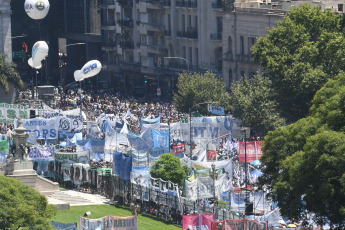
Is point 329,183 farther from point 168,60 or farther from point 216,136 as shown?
point 168,60

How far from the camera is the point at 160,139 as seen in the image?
77.9m

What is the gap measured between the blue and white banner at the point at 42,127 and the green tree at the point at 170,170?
15398 millimetres

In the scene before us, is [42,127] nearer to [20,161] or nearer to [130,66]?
[20,161]

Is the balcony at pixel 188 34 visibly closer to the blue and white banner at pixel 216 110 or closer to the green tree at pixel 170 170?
the blue and white banner at pixel 216 110

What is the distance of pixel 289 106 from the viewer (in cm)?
8125

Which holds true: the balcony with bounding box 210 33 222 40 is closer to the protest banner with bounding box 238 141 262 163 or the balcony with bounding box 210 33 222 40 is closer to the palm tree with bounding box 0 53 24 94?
the palm tree with bounding box 0 53 24 94

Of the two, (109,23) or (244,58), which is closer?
(244,58)

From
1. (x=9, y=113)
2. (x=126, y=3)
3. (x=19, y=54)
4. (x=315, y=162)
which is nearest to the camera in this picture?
(x=315, y=162)

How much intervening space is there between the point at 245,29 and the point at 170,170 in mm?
40603

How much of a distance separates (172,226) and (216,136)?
692 inches

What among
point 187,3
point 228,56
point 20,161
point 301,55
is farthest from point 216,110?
point 187,3

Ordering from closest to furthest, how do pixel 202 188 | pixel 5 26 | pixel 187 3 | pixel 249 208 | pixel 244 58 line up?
pixel 249 208
pixel 202 188
pixel 244 58
pixel 187 3
pixel 5 26

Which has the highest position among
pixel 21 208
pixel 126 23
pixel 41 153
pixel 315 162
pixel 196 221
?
pixel 126 23

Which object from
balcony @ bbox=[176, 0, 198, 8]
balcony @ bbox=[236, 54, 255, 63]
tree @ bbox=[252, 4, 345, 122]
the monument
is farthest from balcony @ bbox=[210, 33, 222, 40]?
the monument
